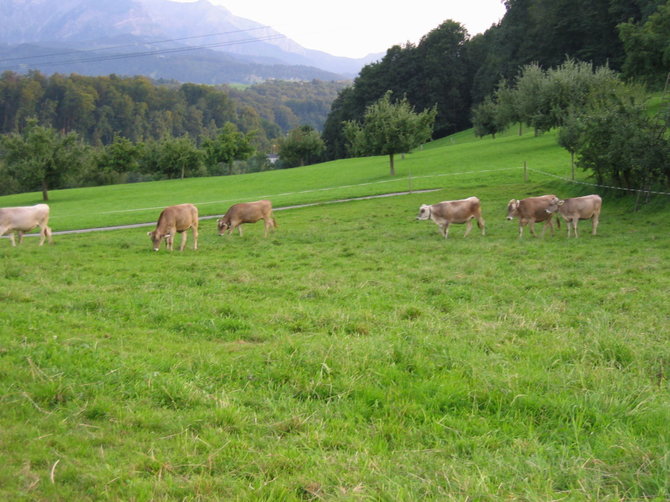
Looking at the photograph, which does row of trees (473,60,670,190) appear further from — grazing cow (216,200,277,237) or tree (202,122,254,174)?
tree (202,122,254,174)

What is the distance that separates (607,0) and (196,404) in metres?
92.5

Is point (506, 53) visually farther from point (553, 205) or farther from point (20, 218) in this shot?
point (20, 218)

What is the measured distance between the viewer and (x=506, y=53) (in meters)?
97.8

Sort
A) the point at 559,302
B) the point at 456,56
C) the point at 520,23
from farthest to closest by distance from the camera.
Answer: the point at 456,56
the point at 520,23
the point at 559,302

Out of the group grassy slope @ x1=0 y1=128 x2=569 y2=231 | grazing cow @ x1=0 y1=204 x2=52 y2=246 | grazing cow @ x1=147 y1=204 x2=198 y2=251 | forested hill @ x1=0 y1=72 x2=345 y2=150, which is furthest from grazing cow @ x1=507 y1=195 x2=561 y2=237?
forested hill @ x1=0 y1=72 x2=345 y2=150

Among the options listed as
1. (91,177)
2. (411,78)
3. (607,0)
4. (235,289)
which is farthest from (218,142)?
(235,289)

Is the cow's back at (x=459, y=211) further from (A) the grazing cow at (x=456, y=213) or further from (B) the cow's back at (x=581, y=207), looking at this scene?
(B) the cow's back at (x=581, y=207)

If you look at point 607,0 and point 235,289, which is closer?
point 235,289

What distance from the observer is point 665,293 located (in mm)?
10273

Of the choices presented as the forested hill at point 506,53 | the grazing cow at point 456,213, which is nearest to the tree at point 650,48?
the forested hill at point 506,53

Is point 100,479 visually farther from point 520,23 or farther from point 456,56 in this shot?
point 456,56

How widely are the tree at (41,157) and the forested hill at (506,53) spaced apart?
47.7 meters

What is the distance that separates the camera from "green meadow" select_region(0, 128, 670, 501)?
412cm

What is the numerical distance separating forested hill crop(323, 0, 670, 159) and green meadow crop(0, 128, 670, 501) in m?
52.5
